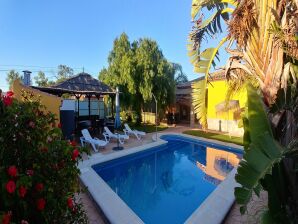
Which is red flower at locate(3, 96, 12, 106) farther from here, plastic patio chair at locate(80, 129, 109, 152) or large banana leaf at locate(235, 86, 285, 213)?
plastic patio chair at locate(80, 129, 109, 152)

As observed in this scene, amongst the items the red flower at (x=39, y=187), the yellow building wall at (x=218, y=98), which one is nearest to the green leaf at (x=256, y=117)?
the red flower at (x=39, y=187)

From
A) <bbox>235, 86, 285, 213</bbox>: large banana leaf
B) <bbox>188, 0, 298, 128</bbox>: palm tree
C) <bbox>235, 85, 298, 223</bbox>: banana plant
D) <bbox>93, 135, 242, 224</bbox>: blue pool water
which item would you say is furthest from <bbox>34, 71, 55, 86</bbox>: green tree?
<bbox>235, 86, 285, 213</bbox>: large banana leaf

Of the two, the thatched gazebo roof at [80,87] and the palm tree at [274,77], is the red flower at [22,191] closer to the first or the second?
the palm tree at [274,77]

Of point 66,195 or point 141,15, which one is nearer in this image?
point 66,195

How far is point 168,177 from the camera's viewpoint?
12.3m

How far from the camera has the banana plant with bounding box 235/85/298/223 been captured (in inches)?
111

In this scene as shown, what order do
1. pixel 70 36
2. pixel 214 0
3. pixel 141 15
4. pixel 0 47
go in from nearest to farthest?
pixel 214 0 < pixel 141 15 < pixel 0 47 < pixel 70 36

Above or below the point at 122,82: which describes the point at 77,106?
below

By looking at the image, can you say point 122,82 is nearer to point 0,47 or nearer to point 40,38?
point 40,38

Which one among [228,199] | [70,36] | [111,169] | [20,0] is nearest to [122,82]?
[20,0]

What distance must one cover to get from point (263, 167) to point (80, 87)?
58.3 ft

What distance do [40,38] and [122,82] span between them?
60.7ft

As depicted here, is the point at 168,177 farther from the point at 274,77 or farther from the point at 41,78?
the point at 41,78

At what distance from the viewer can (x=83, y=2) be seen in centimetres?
1939
